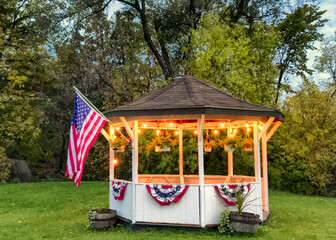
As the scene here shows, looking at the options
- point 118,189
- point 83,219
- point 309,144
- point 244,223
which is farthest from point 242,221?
point 309,144

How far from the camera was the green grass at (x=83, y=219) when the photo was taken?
327 inches

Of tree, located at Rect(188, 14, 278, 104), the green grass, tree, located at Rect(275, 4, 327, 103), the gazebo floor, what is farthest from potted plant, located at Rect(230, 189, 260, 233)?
tree, located at Rect(275, 4, 327, 103)

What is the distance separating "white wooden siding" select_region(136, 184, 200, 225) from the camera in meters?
8.34

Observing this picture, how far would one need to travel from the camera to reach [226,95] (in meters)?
9.70

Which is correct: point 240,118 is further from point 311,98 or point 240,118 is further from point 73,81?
point 73,81

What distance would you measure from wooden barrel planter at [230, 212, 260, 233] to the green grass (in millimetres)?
150

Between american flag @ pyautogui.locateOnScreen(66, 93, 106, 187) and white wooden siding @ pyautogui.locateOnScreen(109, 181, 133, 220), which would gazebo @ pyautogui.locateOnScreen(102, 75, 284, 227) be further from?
american flag @ pyautogui.locateOnScreen(66, 93, 106, 187)

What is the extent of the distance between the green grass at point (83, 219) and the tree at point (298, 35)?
11.6m

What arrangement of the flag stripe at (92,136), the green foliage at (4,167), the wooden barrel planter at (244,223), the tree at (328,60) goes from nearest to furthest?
the flag stripe at (92,136), the wooden barrel planter at (244,223), the green foliage at (4,167), the tree at (328,60)

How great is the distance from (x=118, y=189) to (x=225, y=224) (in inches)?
114

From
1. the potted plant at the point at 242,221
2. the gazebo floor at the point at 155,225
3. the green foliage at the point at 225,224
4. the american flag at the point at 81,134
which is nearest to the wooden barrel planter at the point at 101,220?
the gazebo floor at the point at 155,225

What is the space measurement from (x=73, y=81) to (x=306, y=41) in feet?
50.1

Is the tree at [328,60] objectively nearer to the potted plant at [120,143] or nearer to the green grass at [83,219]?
the green grass at [83,219]

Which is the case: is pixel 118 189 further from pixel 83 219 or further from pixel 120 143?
pixel 83 219
